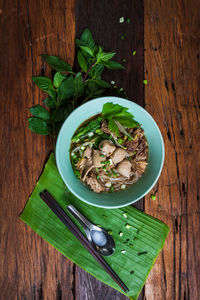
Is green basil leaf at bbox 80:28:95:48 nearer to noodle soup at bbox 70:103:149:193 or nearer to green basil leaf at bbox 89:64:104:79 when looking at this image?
green basil leaf at bbox 89:64:104:79

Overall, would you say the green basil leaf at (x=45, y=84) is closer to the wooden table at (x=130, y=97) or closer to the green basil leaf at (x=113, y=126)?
the wooden table at (x=130, y=97)

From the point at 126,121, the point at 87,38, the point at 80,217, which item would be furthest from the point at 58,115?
the point at 80,217

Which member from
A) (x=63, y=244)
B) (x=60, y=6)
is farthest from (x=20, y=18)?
(x=63, y=244)

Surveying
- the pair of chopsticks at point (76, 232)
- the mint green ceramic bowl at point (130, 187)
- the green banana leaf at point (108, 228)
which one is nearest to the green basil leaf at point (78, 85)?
the mint green ceramic bowl at point (130, 187)

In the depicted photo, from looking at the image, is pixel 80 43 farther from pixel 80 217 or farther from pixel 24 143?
pixel 80 217

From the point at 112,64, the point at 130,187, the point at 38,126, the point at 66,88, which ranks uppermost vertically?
the point at 112,64

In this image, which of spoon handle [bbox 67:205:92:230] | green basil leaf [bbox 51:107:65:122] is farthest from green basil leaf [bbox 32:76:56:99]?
spoon handle [bbox 67:205:92:230]
